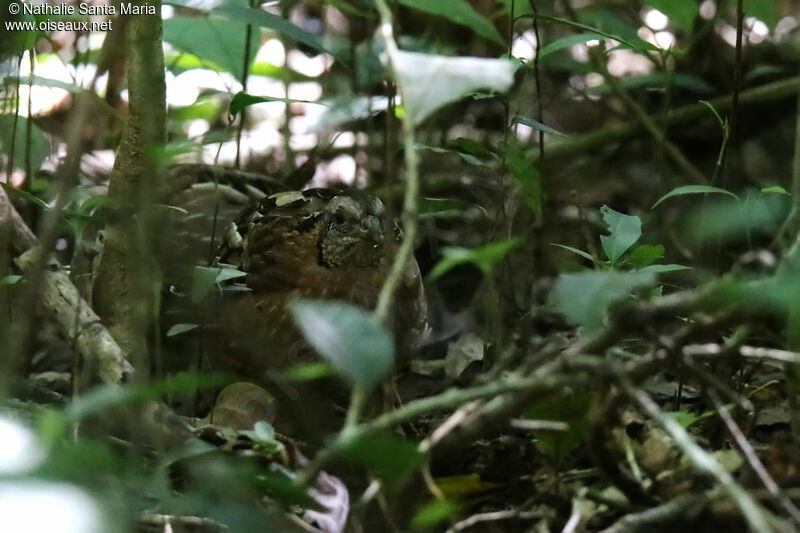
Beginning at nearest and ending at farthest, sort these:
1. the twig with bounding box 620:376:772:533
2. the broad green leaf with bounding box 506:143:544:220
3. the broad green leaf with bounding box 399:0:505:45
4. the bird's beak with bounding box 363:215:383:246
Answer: the twig with bounding box 620:376:772:533
the broad green leaf with bounding box 506:143:544:220
the broad green leaf with bounding box 399:0:505:45
the bird's beak with bounding box 363:215:383:246

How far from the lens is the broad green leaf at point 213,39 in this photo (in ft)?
6.06

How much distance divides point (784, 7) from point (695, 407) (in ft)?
8.04

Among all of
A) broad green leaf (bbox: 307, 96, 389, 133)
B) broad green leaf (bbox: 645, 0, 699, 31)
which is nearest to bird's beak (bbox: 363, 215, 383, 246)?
broad green leaf (bbox: 307, 96, 389, 133)

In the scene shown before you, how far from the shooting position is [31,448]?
0.70m

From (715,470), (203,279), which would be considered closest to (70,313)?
(203,279)

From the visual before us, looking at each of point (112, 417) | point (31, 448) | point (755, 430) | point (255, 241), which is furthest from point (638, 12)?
point (31, 448)

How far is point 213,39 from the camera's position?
1.92 m

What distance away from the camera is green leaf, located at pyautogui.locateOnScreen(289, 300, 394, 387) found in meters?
0.70

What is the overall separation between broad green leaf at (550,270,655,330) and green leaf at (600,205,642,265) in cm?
42

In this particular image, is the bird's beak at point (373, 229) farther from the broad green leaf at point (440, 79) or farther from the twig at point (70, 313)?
the broad green leaf at point (440, 79)

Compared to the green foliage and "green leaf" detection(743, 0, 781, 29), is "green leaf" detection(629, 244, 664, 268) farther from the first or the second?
"green leaf" detection(743, 0, 781, 29)

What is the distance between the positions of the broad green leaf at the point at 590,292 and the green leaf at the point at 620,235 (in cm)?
42

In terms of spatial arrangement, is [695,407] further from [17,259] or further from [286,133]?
[286,133]

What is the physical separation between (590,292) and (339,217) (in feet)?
3.74
